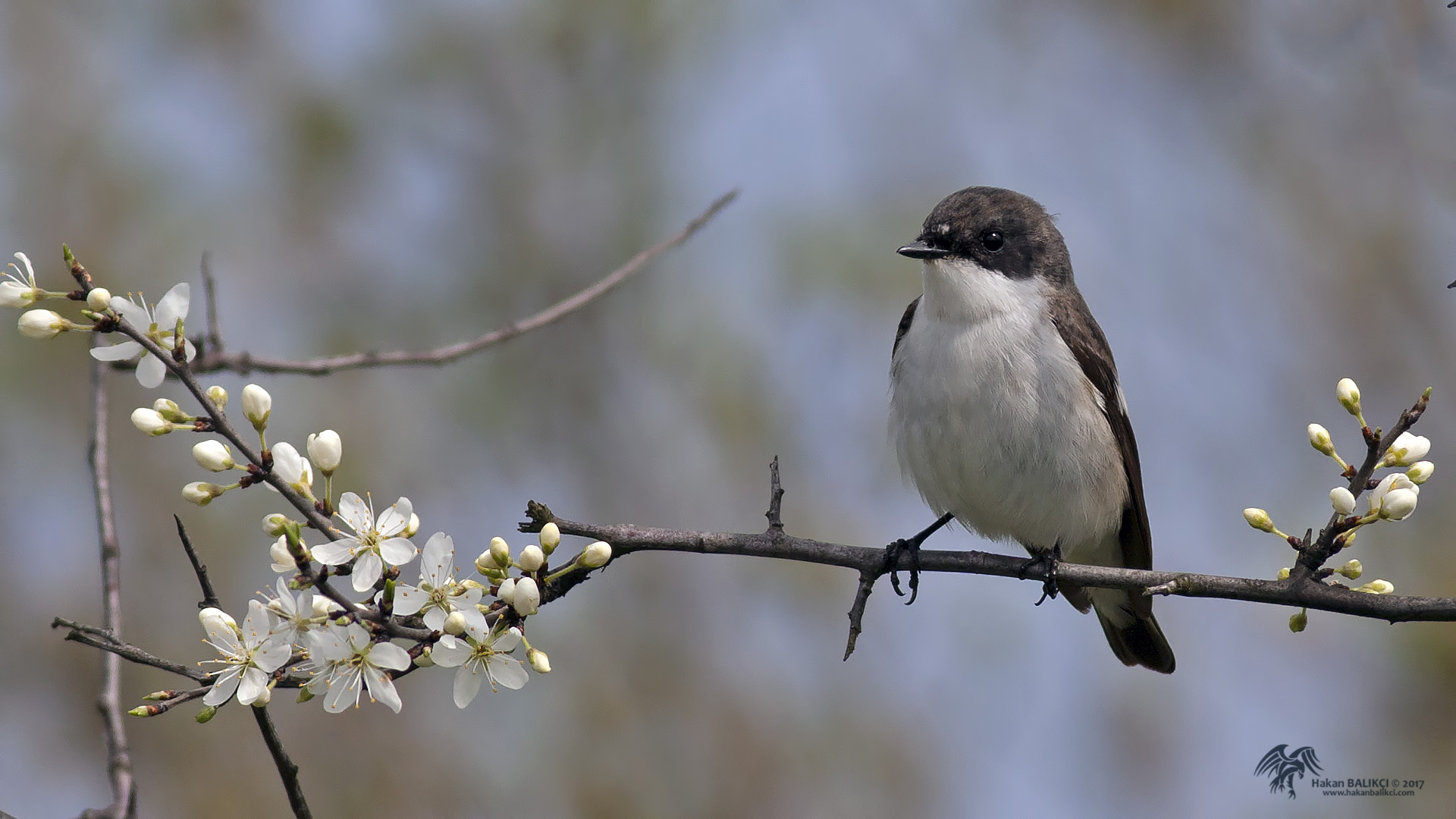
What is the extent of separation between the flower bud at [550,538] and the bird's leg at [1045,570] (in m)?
1.75

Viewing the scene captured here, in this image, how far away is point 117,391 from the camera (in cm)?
749

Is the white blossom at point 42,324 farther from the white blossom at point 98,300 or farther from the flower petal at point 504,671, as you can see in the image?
the flower petal at point 504,671

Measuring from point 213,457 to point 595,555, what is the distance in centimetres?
92

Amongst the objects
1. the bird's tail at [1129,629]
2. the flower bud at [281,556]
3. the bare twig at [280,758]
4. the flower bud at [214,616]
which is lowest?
the bare twig at [280,758]

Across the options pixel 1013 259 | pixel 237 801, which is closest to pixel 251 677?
pixel 1013 259

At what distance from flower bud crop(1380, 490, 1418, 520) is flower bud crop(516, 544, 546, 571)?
221 centimetres

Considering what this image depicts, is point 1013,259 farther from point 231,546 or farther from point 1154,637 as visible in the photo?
point 231,546

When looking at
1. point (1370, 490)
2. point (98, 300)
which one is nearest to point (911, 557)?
point (1370, 490)

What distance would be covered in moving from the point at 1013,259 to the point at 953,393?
2.99 feet

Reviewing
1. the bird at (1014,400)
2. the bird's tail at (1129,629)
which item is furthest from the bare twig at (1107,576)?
the bird's tail at (1129,629)

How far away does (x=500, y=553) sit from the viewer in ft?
8.87

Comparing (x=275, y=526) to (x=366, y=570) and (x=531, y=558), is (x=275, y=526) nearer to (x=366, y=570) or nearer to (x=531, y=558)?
(x=366, y=570)

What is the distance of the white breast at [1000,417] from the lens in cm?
502

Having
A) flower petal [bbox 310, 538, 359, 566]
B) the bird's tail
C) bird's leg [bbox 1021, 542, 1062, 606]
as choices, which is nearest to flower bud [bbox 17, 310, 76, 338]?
flower petal [bbox 310, 538, 359, 566]
